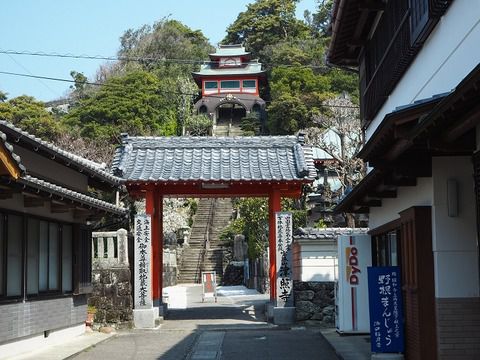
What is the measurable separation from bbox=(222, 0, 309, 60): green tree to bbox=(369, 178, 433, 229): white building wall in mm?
72582

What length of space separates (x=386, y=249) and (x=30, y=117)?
3898 cm

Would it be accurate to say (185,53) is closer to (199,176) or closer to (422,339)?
(199,176)

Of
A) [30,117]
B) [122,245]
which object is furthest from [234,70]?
[122,245]

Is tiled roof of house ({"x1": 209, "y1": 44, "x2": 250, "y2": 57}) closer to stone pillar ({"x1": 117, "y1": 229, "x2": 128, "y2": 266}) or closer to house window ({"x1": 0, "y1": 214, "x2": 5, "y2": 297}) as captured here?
stone pillar ({"x1": 117, "y1": 229, "x2": 128, "y2": 266})

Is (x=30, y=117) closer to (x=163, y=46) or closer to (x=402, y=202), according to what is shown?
(x=163, y=46)

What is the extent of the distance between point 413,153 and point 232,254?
38.6 m

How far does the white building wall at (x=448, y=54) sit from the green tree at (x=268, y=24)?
75.1m

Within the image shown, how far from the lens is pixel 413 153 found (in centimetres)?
874

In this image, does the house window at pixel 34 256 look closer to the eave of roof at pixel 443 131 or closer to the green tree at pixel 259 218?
the eave of roof at pixel 443 131

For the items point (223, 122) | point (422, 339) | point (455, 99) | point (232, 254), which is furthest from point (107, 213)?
point (223, 122)

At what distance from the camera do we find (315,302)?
67.6 feet

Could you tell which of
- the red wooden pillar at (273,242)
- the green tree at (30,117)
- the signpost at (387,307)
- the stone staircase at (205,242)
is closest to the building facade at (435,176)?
the signpost at (387,307)

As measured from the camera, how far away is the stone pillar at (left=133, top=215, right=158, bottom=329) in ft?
67.1

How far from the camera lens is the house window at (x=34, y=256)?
13.4m
